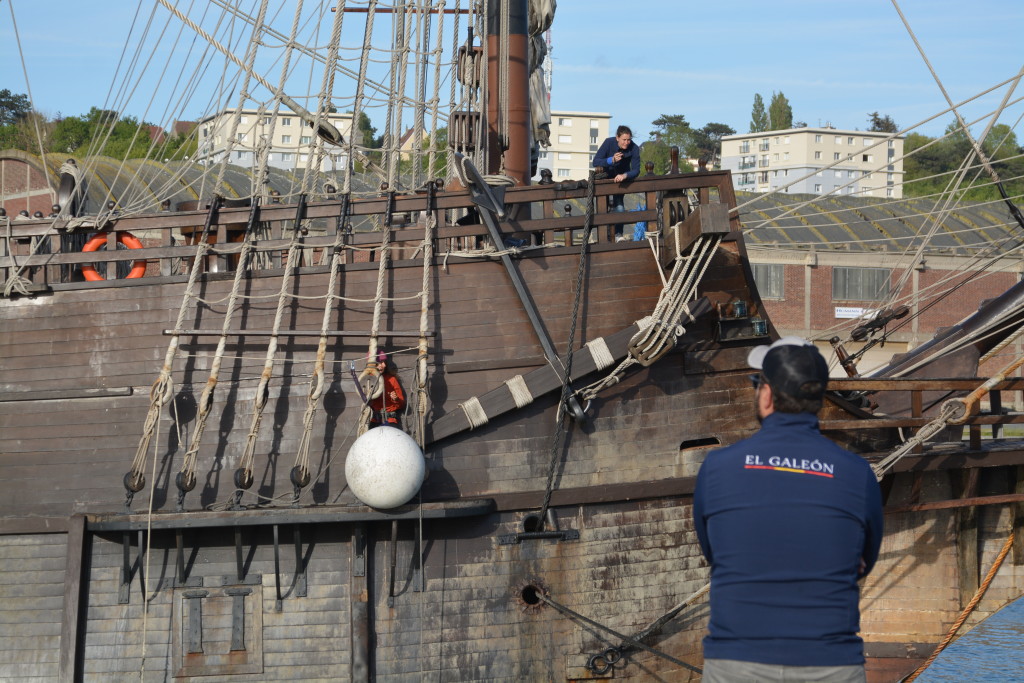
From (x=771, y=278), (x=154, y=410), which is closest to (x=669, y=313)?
(x=154, y=410)

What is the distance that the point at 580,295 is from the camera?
7852 millimetres

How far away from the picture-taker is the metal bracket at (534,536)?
7621 millimetres

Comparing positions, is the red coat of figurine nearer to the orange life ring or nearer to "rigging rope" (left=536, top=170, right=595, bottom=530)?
"rigging rope" (left=536, top=170, right=595, bottom=530)

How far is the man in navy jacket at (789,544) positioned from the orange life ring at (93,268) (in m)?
6.17

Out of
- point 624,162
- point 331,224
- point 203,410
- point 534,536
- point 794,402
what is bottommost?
point 534,536

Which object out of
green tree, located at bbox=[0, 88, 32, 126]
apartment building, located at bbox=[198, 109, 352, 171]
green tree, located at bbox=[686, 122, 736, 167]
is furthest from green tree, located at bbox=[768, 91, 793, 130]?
green tree, located at bbox=[0, 88, 32, 126]

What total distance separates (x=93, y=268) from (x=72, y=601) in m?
2.49

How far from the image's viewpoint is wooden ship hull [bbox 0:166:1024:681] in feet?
24.8

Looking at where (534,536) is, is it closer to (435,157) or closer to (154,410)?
(154,410)

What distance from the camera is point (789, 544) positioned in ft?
9.90

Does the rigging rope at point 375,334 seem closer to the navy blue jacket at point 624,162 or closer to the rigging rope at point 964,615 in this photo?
the navy blue jacket at point 624,162

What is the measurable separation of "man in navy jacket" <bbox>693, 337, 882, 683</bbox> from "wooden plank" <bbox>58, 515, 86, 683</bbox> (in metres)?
5.57

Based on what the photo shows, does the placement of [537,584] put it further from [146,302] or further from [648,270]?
[146,302]

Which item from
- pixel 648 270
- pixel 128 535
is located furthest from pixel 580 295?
pixel 128 535
